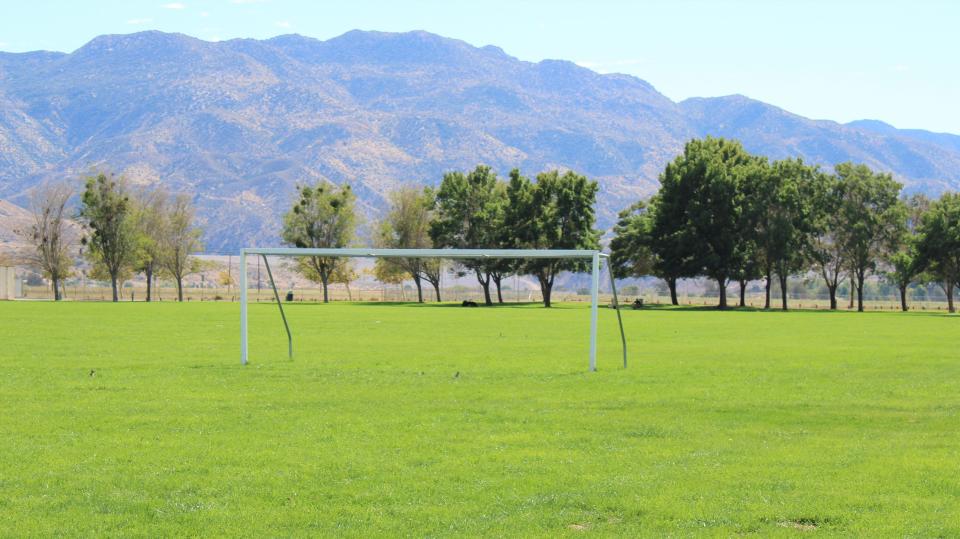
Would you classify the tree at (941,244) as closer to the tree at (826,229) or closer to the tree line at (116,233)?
the tree at (826,229)

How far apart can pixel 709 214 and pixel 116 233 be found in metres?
65.7

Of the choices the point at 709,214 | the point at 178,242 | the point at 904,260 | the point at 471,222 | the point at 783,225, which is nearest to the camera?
the point at 904,260

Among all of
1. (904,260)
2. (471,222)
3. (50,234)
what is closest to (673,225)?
(904,260)

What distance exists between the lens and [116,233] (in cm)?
11306

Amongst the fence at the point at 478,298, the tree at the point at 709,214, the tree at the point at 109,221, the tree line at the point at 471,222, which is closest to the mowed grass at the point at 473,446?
the tree at the point at 709,214

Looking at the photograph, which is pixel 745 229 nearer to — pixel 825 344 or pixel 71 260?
pixel 825 344

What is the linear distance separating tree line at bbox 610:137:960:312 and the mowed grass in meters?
66.8

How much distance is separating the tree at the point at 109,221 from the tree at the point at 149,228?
143 cm

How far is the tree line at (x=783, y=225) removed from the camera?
92688 millimetres

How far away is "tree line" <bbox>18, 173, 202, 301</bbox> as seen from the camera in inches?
4424

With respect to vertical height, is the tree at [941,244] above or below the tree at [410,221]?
below

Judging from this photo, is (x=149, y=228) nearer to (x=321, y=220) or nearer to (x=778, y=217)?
(x=321, y=220)

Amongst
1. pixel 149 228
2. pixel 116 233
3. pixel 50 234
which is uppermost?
pixel 149 228

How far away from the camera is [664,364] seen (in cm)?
2683
